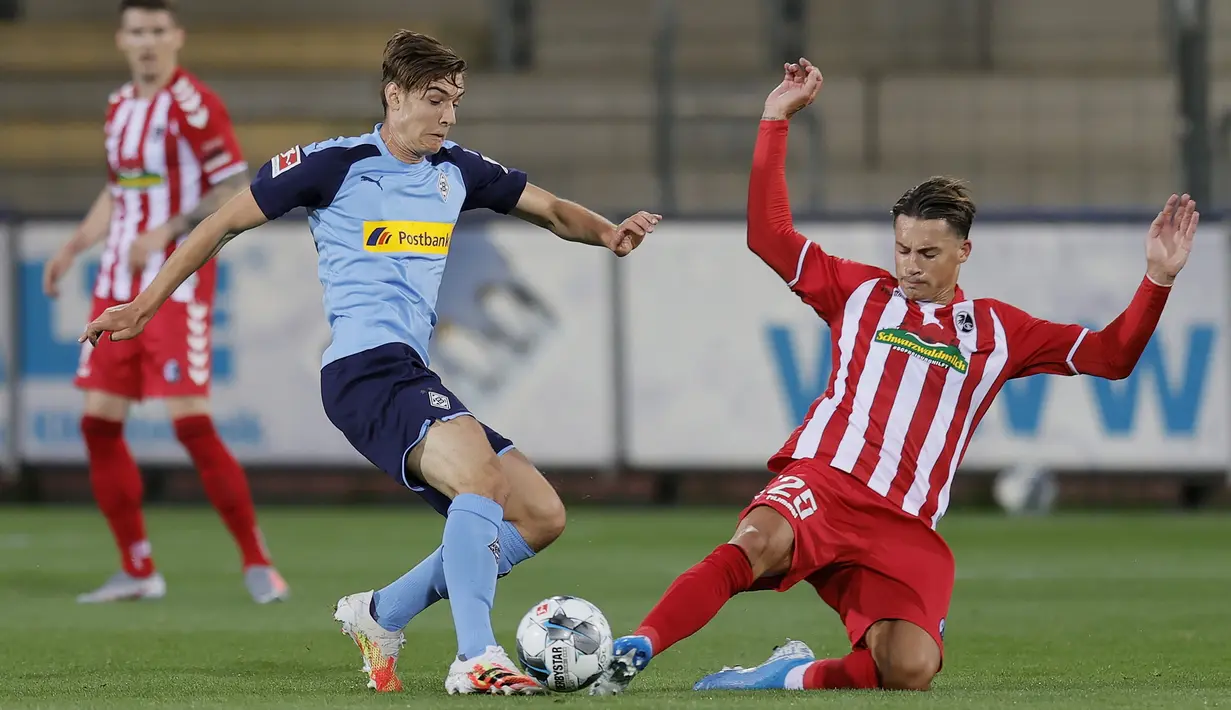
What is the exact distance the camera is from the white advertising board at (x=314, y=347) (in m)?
11.5

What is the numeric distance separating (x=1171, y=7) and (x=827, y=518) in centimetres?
804

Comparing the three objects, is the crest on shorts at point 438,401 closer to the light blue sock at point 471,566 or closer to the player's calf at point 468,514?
the player's calf at point 468,514

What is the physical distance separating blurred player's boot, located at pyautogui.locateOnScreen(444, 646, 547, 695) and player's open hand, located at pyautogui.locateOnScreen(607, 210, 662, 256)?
1.26 meters

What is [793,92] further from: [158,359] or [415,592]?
[158,359]

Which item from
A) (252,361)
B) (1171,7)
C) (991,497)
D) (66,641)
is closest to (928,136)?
(1171,7)

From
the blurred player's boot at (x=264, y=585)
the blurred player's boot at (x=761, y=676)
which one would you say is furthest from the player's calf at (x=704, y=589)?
the blurred player's boot at (x=264, y=585)

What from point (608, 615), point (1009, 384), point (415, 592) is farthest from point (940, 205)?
point (1009, 384)

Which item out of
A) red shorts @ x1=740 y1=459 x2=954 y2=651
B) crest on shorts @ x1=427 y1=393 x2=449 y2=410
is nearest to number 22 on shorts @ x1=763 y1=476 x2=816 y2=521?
red shorts @ x1=740 y1=459 x2=954 y2=651

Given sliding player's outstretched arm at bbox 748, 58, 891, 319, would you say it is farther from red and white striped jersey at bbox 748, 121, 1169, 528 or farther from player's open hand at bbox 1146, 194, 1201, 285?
player's open hand at bbox 1146, 194, 1201, 285

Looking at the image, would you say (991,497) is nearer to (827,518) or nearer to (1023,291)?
(1023,291)

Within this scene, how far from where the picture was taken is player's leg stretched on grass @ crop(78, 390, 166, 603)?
7.47 meters

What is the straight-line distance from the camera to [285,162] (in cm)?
495

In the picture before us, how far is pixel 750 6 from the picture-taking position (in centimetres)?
1583

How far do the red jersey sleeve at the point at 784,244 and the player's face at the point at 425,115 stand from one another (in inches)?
31.9
